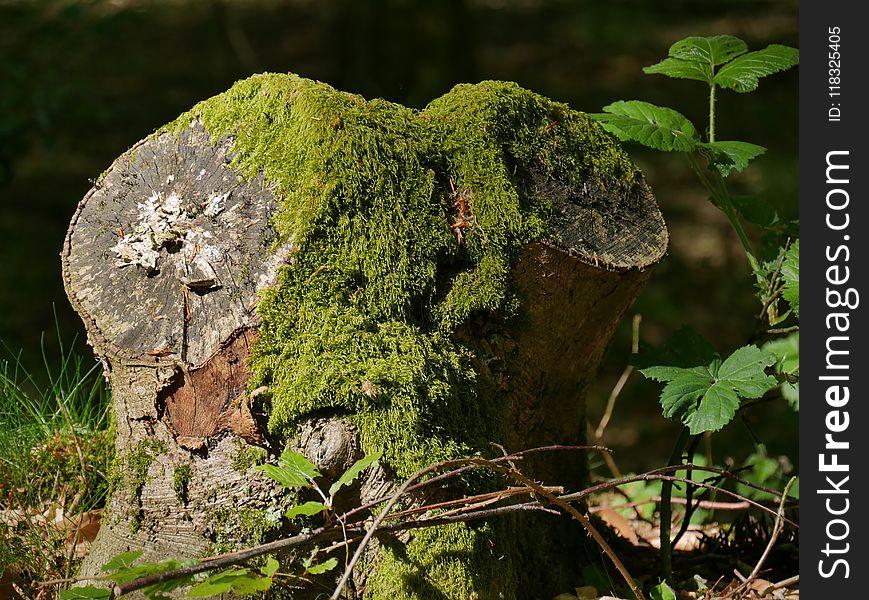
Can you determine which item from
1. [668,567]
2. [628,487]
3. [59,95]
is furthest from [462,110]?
[59,95]

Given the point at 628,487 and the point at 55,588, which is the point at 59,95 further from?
the point at 628,487

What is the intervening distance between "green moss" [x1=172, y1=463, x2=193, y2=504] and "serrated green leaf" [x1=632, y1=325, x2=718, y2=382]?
115 centimetres

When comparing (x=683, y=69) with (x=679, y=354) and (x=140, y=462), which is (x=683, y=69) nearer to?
(x=679, y=354)

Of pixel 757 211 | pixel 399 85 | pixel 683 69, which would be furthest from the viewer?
pixel 399 85

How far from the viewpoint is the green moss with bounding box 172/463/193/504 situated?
1833mm

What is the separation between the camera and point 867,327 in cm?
205

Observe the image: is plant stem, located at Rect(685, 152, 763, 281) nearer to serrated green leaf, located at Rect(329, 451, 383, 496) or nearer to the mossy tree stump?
the mossy tree stump

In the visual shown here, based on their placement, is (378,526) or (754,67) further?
(754,67)

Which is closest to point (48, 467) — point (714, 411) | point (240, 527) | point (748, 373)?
point (240, 527)

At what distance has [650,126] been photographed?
2.20 m

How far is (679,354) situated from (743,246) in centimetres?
34

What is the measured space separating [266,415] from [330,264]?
0.36m

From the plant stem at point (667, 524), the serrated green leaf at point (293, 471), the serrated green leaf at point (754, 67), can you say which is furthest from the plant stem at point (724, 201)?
the serrated green leaf at point (293, 471)

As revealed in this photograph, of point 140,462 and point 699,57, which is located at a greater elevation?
point 699,57
